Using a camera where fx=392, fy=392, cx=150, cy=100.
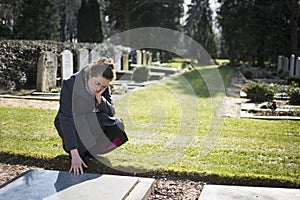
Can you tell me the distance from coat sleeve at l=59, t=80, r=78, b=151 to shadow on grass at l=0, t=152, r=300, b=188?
18.8 inches

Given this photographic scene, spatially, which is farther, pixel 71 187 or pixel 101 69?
pixel 101 69

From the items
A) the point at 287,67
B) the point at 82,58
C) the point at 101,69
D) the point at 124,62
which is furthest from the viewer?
the point at 287,67

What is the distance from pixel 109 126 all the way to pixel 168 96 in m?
7.23

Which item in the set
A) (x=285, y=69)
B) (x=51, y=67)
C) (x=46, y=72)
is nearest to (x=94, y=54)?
(x=51, y=67)

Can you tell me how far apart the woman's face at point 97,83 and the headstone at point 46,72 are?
7.82 metres

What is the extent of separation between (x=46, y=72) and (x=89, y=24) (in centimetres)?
1393

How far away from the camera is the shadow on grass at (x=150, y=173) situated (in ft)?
→ 13.0

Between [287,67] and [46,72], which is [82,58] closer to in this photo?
[46,72]

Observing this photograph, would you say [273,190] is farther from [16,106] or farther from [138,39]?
[138,39]

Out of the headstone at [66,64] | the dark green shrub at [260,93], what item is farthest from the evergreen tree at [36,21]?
the dark green shrub at [260,93]

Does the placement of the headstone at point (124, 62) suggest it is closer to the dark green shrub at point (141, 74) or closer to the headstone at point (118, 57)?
the headstone at point (118, 57)

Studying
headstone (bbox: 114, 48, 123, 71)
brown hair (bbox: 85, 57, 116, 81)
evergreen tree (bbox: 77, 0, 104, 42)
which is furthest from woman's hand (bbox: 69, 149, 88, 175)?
evergreen tree (bbox: 77, 0, 104, 42)

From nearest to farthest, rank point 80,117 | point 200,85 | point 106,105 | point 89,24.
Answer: point 80,117 < point 106,105 < point 200,85 < point 89,24

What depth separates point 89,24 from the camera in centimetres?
2509
